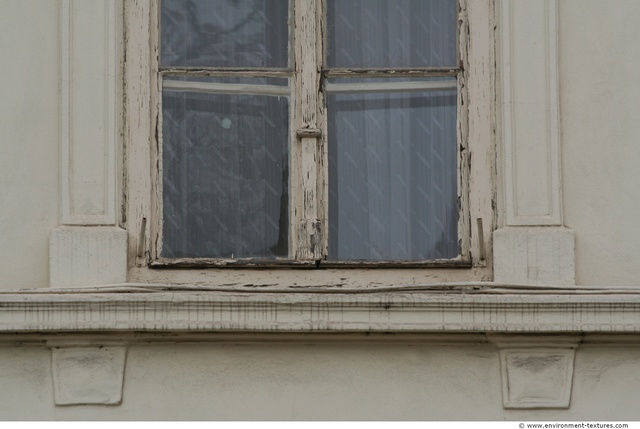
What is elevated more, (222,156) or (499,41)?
(499,41)

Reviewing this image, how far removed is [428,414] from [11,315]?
1737mm

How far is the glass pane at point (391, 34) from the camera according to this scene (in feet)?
24.8

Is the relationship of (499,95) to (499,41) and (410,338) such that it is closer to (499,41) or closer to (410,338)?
(499,41)

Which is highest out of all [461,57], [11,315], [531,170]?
[461,57]

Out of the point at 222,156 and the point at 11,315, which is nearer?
the point at 11,315

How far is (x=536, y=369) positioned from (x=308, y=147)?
1354 millimetres

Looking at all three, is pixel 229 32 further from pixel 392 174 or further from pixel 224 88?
pixel 392 174

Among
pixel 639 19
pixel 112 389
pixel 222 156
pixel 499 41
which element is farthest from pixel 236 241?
pixel 639 19

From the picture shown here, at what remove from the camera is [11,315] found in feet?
23.1

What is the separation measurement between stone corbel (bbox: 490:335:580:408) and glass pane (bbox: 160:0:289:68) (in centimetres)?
160

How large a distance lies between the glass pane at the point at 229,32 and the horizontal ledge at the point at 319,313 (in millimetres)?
1127

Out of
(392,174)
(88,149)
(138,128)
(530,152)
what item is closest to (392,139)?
(392,174)

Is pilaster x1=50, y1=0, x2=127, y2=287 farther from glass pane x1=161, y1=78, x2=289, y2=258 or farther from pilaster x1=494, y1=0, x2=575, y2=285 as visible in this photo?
pilaster x1=494, y1=0, x2=575, y2=285

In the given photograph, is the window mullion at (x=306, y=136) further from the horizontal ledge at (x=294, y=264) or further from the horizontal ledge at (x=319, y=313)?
the horizontal ledge at (x=319, y=313)
